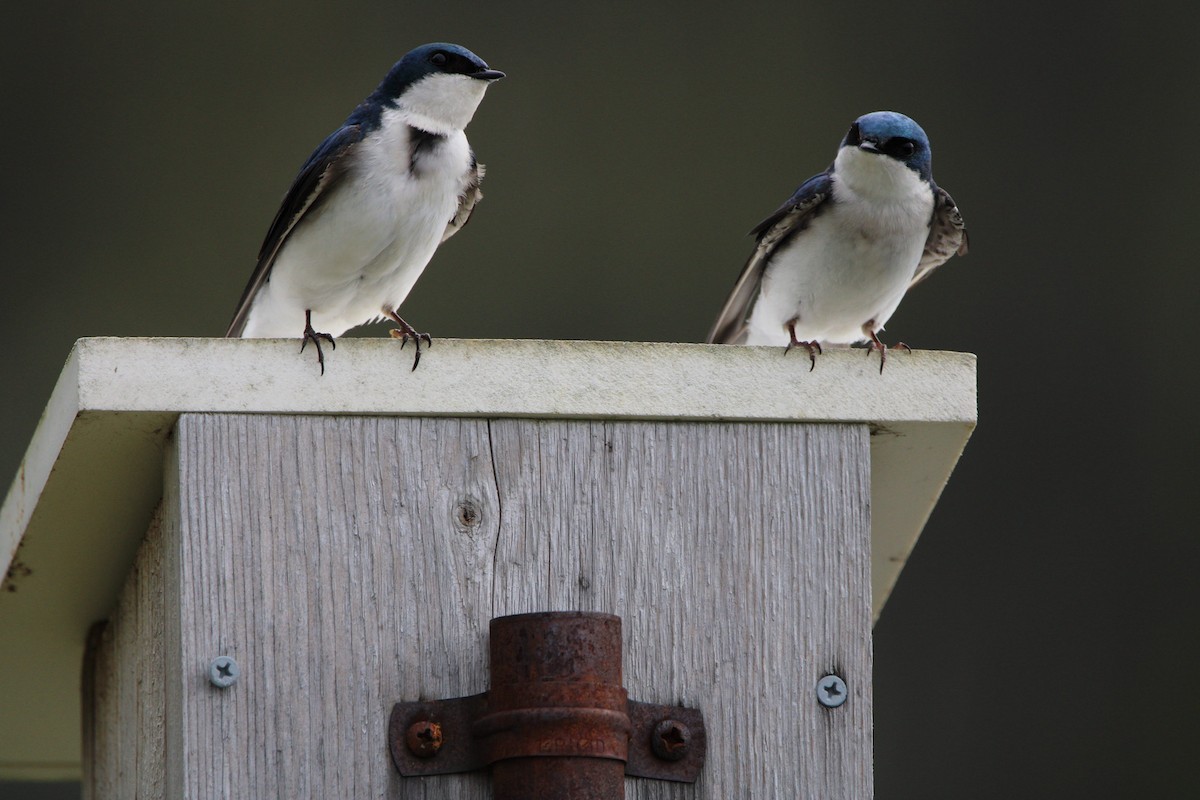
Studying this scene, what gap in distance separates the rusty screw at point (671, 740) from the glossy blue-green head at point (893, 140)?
44.6 inches

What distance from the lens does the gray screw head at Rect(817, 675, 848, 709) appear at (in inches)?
74.7

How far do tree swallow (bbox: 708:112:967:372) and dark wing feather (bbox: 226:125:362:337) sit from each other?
1.89 feet

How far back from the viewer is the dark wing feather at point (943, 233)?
2811 mm

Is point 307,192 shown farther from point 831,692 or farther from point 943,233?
point 831,692

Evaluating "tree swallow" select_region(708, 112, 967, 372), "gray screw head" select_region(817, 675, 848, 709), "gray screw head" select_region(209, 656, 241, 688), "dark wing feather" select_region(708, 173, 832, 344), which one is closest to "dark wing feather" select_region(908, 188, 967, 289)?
"tree swallow" select_region(708, 112, 967, 372)

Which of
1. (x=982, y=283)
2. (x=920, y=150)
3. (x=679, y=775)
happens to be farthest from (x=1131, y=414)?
(x=679, y=775)

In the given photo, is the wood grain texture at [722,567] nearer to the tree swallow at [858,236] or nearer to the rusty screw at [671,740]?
the rusty screw at [671,740]

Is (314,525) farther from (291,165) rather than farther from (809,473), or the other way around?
(291,165)

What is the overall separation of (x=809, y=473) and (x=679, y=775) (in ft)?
0.98

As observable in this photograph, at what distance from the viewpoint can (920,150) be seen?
2.85 metres

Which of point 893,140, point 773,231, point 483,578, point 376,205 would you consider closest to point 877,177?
point 893,140

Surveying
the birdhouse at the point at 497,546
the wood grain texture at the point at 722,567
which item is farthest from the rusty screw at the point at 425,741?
the wood grain texture at the point at 722,567

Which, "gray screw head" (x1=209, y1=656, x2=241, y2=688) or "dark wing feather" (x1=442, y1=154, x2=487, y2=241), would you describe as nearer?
"gray screw head" (x1=209, y1=656, x2=241, y2=688)

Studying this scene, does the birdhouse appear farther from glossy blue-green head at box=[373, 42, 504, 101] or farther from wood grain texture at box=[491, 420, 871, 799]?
glossy blue-green head at box=[373, 42, 504, 101]
